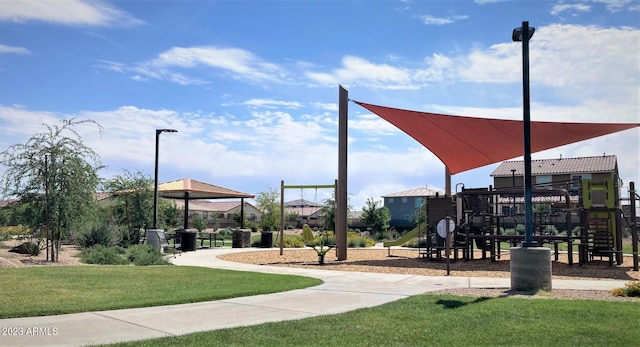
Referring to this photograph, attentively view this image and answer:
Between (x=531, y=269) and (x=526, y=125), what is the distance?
8.86ft

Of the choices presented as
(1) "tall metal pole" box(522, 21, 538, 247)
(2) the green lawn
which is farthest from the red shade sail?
(2) the green lawn

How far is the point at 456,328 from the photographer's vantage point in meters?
6.43

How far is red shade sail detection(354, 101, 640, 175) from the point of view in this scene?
16281 millimetres

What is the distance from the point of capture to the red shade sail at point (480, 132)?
16281 millimetres

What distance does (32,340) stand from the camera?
578 centimetres

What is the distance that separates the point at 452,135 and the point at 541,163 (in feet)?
137

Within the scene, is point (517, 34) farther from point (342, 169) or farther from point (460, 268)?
point (342, 169)

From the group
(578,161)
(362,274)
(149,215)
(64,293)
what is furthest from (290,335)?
(578,161)

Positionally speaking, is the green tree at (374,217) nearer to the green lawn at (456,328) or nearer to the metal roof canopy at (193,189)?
the metal roof canopy at (193,189)

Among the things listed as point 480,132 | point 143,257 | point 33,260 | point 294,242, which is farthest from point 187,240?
point 480,132

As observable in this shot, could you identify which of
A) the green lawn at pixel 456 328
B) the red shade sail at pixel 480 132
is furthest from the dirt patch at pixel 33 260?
the green lawn at pixel 456 328

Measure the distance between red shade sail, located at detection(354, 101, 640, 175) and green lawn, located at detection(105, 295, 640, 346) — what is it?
9.04 meters

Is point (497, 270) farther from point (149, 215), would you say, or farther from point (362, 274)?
point (149, 215)

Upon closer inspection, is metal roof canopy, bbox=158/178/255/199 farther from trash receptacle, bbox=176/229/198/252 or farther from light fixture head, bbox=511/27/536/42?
light fixture head, bbox=511/27/536/42
